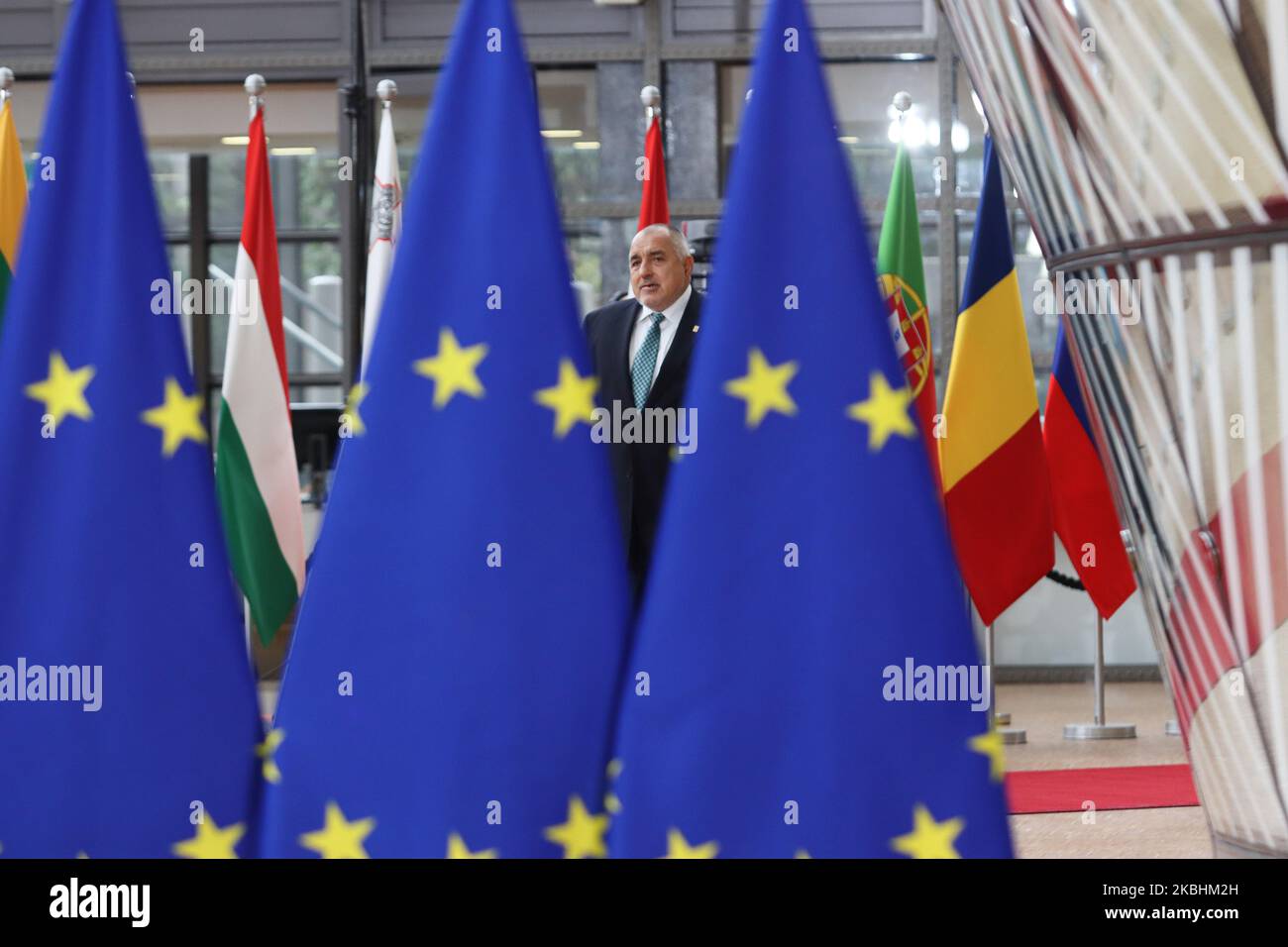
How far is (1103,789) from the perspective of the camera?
5855 millimetres

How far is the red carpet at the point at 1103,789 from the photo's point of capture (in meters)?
5.48

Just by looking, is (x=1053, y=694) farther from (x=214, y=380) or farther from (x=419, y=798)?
(x=419, y=798)

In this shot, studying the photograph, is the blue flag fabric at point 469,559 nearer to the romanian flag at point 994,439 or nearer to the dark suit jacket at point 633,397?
the dark suit jacket at point 633,397

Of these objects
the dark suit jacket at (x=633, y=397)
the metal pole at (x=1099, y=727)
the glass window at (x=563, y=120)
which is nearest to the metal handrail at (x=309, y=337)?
the glass window at (x=563, y=120)

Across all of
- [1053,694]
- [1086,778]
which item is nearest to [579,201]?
[1053,694]

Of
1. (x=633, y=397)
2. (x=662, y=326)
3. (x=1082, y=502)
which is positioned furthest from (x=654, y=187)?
(x=633, y=397)

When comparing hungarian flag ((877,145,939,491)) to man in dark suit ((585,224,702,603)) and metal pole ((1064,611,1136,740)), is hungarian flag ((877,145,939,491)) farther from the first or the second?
man in dark suit ((585,224,702,603))

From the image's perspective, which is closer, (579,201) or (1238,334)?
(1238,334)

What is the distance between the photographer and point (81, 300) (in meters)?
2.26

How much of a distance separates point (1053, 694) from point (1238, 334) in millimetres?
7084

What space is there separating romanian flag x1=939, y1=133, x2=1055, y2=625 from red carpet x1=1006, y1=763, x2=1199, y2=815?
0.67 m

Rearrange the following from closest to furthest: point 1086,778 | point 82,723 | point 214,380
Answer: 1. point 82,723
2. point 1086,778
3. point 214,380

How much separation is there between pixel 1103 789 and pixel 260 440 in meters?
3.35

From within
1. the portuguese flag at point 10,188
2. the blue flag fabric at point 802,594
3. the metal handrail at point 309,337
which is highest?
the metal handrail at point 309,337
